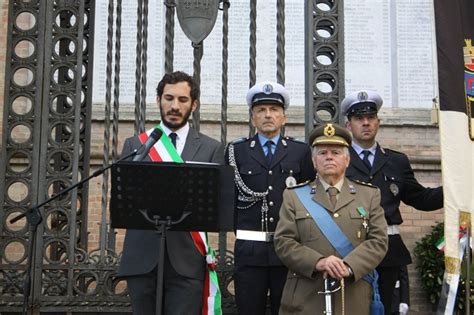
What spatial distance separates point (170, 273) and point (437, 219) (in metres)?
6.76

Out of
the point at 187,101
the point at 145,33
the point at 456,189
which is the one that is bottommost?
the point at 456,189

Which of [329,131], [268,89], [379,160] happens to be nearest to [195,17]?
[268,89]

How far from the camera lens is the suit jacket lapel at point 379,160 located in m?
6.05

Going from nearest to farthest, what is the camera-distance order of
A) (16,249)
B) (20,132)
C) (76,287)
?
(76,287) → (16,249) → (20,132)

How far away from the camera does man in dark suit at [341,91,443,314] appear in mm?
5934

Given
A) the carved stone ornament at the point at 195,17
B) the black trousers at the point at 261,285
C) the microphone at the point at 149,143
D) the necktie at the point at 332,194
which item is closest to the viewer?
the microphone at the point at 149,143

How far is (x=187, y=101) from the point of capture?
5453mm

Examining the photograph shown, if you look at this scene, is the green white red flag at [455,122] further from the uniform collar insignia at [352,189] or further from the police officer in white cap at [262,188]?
the police officer in white cap at [262,188]

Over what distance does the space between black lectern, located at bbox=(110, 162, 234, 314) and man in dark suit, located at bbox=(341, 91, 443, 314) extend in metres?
1.51

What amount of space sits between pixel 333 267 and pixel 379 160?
152cm

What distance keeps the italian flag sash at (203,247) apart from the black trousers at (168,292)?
0.15 m

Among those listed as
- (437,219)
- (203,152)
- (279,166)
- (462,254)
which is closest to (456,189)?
(462,254)

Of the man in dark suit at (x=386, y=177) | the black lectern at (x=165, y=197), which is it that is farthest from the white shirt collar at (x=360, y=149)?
the black lectern at (x=165, y=197)

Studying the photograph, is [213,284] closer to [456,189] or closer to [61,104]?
[456,189]
